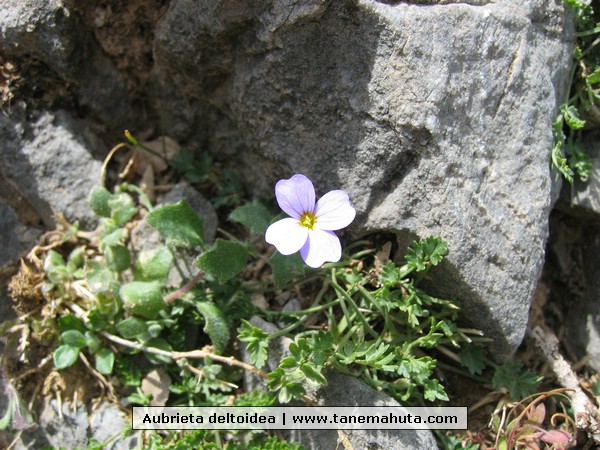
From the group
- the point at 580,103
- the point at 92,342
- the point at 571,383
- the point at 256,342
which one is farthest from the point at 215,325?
the point at 580,103

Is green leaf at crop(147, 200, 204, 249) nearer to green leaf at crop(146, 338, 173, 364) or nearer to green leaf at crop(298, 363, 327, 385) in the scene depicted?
green leaf at crop(146, 338, 173, 364)

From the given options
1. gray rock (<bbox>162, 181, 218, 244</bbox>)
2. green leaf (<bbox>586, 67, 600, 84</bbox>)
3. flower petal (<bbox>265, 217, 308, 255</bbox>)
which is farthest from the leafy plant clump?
green leaf (<bbox>586, 67, 600, 84</bbox>)

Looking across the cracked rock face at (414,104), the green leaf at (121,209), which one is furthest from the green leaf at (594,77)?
the green leaf at (121,209)

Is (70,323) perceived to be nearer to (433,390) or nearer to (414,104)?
(433,390)

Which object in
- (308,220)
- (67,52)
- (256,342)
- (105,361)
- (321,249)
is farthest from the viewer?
(67,52)

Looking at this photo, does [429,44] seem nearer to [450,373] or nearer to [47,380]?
[450,373]

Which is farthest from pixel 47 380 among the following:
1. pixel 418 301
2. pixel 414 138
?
pixel 414 138
